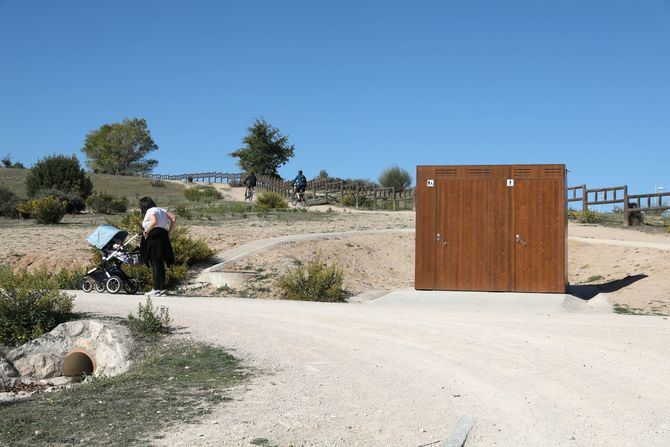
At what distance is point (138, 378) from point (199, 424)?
7.41ft

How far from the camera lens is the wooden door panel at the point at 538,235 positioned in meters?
18.3

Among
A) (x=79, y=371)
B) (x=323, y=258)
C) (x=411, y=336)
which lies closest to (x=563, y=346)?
(x=411, y=336)

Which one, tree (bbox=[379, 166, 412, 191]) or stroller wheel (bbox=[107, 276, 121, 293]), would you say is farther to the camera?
tree (bbox=[379, 166, 412, 191])

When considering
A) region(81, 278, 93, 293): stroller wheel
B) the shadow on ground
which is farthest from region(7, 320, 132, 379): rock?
the shadow on ground

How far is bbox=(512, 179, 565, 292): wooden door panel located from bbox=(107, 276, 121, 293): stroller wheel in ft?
28.8

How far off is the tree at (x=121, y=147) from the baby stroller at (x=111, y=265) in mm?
97331

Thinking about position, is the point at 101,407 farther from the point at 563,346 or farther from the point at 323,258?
the point at 323,258

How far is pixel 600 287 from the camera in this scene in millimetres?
21609

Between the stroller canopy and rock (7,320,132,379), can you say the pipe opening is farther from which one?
the stroller canopy

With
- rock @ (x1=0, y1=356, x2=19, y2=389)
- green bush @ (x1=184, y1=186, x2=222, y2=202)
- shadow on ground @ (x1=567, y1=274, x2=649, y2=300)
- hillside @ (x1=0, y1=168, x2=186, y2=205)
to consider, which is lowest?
rock @ (x1=0, y1=356, x2=19, y2=389)

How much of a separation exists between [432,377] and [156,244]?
9203 millimetres

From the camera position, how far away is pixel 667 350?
10.4m

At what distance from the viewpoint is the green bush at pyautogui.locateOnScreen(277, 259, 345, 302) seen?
58.3 ft

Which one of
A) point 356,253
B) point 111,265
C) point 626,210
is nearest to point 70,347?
point 111,265
